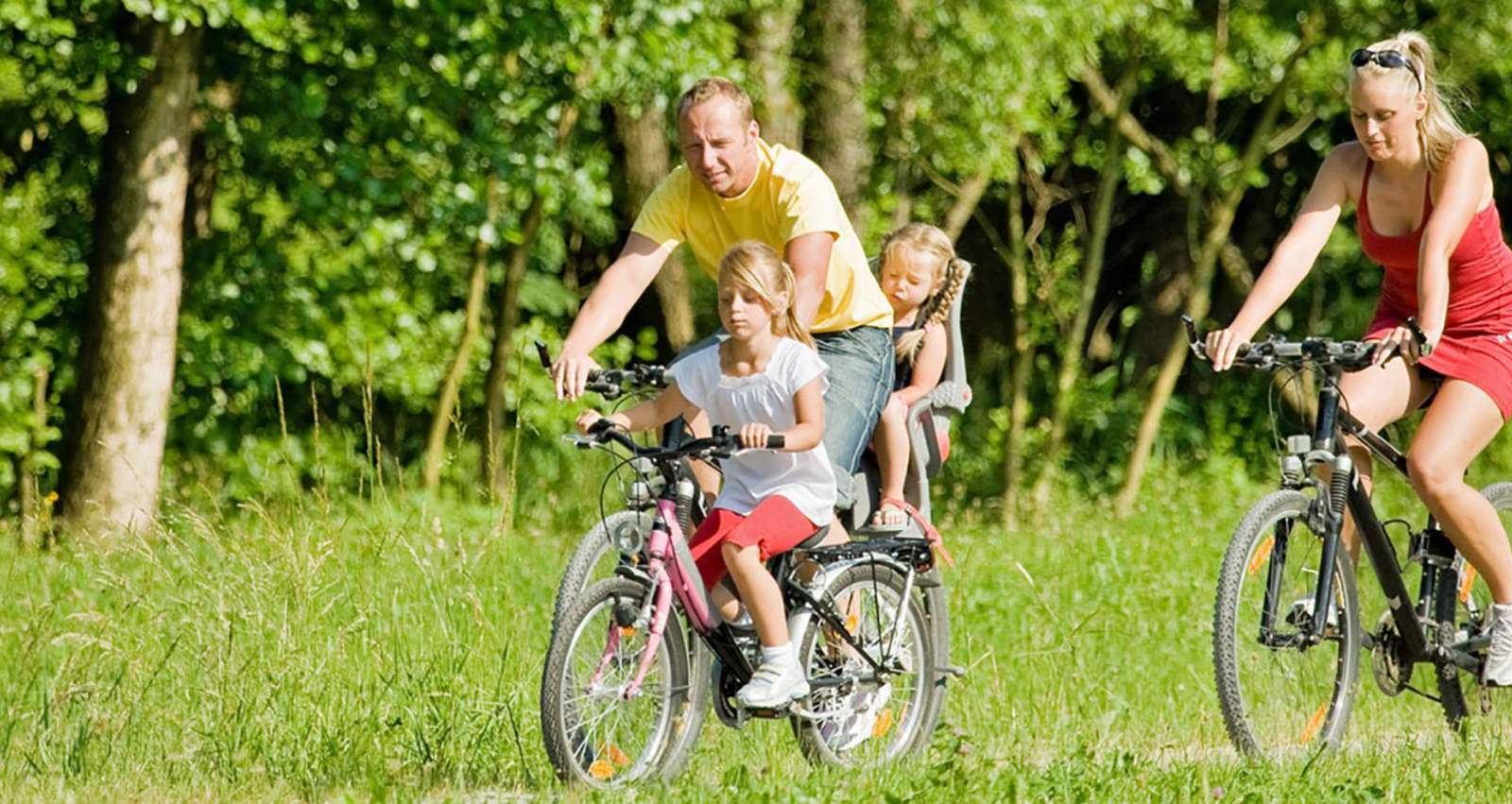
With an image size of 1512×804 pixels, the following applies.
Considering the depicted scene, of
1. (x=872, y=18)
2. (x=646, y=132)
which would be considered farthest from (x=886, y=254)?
(x=646, y=132)

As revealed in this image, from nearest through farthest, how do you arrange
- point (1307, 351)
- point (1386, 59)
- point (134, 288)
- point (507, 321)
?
point (1307, 351), point (1386, 59), point (134, 288), point (507, 321)

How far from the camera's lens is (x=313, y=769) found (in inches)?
253

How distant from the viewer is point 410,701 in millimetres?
6953

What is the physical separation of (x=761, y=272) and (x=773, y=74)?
9523mm

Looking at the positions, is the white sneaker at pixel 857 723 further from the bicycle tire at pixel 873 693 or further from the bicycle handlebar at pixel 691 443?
the bicycle handlebar at pixel 691 443

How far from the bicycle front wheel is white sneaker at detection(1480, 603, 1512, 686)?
1.52 feet

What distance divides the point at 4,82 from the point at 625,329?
18.4 ft

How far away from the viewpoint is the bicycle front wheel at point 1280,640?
249 inches

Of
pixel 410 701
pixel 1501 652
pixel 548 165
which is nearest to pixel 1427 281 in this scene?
pixel 1501 652

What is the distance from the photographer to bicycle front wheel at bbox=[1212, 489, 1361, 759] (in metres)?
6.32

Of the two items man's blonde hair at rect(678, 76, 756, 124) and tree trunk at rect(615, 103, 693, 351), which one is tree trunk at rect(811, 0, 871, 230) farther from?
man's blonde hair at rect(678, 76, 756, 124)

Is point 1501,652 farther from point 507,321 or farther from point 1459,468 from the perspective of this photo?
point 507,321

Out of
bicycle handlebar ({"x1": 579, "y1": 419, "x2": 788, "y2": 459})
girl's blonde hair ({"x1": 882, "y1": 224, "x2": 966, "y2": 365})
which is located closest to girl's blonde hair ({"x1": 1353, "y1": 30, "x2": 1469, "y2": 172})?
girl's blonde hair ({"x1": 882, "y1": 224, "x2": 966, "y2": 365})

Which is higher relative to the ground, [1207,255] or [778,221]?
[1207,255]
